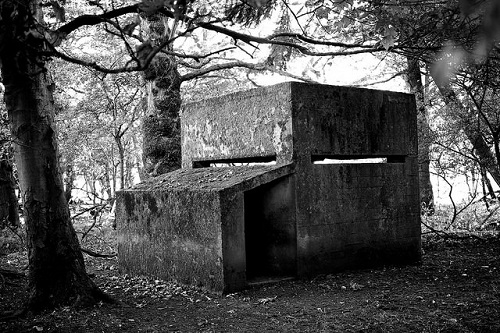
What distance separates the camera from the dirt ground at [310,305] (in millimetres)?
4656

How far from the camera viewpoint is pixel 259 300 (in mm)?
5637

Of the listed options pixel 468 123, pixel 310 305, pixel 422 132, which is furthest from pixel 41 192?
pixel 422 132

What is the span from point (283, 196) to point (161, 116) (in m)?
4.32

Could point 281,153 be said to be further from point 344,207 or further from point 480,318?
point 480,318

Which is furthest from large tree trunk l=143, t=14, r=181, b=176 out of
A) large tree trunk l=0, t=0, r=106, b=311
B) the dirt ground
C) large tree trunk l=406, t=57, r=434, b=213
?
large tree trunk l=0, t=0, r=106, b=311

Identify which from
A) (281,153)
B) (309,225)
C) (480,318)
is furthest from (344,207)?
(480,318)

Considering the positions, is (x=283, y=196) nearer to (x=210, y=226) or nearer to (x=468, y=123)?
(x=210, y=226)

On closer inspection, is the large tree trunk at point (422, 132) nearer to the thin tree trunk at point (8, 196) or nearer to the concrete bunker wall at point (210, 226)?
the concrete bunker wall at point (210, 226)

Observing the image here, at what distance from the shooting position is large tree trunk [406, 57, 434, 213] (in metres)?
10.5

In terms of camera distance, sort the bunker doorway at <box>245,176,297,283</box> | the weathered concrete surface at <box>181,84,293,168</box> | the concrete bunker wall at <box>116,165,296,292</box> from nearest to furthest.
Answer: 1. the concrete bunker wall at <box>116,165,296,292</box>
2. the bunker doorway at <box>245,176,297,283</box>
3. the weathered concrete surface at <box>181,84,293,168</box>

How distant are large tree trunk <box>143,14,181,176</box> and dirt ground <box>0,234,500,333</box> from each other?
308 cm

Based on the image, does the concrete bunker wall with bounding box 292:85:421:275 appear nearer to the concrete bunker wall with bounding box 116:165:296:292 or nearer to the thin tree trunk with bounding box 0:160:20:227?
the concrete bunker wall with bounding box 116:165:296:292

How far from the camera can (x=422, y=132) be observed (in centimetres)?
1046

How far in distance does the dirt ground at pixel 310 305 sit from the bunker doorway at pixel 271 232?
1.14ft
